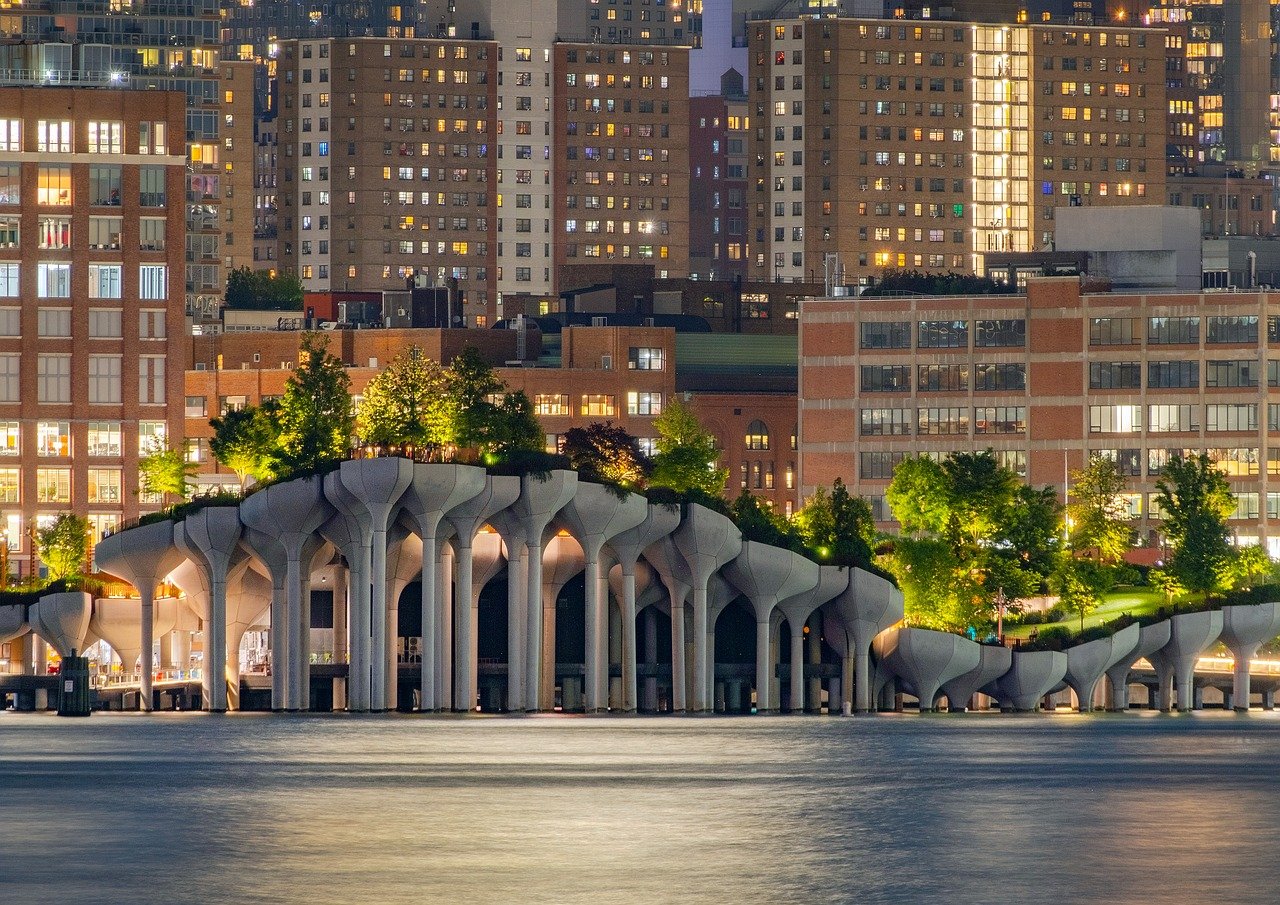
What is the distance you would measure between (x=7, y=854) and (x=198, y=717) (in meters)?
93.5

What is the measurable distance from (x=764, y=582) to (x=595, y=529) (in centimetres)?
1396

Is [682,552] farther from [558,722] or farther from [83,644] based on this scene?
[83,644]

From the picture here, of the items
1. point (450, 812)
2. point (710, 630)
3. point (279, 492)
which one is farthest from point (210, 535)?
point (450, 812)

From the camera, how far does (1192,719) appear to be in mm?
190125

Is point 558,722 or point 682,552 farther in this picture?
point 682,552

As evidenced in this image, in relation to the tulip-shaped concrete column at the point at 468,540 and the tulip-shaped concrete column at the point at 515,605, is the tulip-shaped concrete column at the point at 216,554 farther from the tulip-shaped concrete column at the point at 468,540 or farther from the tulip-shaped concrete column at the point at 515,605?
the tulip-shaped concrete column at the point at 515,605

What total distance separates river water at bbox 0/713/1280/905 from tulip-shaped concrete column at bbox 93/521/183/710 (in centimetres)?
2501

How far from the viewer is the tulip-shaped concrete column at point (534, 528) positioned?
7219 inches

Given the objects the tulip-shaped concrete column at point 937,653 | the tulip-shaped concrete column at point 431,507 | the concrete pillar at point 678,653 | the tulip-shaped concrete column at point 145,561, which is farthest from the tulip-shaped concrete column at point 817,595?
the tulip-shaped concrete column at point 145,561

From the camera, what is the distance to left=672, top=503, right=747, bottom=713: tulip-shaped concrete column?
19175 cm

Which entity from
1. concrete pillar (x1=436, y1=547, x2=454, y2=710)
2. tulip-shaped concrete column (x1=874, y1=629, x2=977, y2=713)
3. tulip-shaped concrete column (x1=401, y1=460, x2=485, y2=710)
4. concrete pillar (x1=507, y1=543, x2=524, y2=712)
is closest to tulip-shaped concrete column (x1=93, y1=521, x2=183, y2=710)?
tulip-shaped concrete column (x1=401, y1=460, x2=485, y2=710)

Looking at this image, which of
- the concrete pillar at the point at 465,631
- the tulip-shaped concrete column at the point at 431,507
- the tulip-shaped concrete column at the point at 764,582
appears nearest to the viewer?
the tulip-shaped concrete column at the point at 431,507

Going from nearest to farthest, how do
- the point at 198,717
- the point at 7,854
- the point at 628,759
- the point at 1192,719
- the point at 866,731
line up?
the point at 7,854 < the point at 628,759 < the point at 866,731 < the point at 198,717 < the point at 1192,719

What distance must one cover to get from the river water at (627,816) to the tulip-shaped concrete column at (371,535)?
67.8 feet
